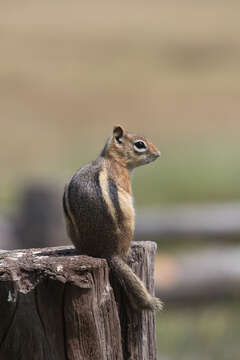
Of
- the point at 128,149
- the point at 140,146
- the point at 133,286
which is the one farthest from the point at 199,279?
the point at 133,286

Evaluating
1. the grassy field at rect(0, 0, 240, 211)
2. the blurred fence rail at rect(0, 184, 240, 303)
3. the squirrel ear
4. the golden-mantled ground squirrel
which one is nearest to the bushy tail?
the golden-mantled ground squirrel

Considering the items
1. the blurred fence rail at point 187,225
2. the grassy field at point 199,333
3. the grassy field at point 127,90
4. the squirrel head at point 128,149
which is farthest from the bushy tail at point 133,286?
the blurred fence rail at point 187,225

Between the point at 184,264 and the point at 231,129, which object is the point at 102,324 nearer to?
the point at 184,264

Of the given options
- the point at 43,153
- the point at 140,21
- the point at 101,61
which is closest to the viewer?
the point at 43,153

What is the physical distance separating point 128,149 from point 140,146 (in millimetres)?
121

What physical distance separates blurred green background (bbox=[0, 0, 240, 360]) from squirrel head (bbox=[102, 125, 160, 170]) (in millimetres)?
3197

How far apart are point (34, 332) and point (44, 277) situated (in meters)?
0.23

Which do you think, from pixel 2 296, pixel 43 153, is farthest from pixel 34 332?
pixel 43 153

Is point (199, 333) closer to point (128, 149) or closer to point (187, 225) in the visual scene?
point (187, 225)

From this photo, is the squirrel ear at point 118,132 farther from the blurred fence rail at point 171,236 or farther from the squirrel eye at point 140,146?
the blurred fence rail at point 171,236

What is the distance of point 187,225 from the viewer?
9.68m

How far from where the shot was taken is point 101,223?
368 cm

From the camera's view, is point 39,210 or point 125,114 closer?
point 39,210

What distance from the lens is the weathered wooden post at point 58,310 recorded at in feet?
10.8
